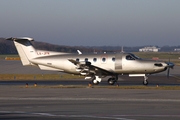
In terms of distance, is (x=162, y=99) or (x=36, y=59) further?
(x=36, y=59)

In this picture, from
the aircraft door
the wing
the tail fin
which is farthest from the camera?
the tail fin

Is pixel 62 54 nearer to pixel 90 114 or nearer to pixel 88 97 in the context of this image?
pixel 88 97

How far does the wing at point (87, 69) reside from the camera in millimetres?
33375

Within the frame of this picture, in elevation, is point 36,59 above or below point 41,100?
above

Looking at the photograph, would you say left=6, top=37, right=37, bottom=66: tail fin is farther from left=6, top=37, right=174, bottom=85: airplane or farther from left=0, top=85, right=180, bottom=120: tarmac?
left=0, top=85, right=180, bottom=120: tarmac

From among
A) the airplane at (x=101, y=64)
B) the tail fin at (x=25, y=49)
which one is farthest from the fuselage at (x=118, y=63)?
the tail fin at (x=25, y=49)

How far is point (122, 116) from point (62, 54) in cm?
2028

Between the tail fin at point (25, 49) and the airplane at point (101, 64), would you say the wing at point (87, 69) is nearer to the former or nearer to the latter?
the airplane at point (101, 64)

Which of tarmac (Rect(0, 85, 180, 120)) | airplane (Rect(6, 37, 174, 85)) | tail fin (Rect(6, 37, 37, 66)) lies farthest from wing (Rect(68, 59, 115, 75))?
tarmac (Rect(0, 85, 180, 120))

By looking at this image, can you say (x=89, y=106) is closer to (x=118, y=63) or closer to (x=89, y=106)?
(x=89, y=106)

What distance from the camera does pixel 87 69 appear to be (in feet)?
111

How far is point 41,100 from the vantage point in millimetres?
21672

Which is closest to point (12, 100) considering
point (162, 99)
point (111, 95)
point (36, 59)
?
point (111, 95)

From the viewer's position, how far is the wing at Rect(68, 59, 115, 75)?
33375mm
